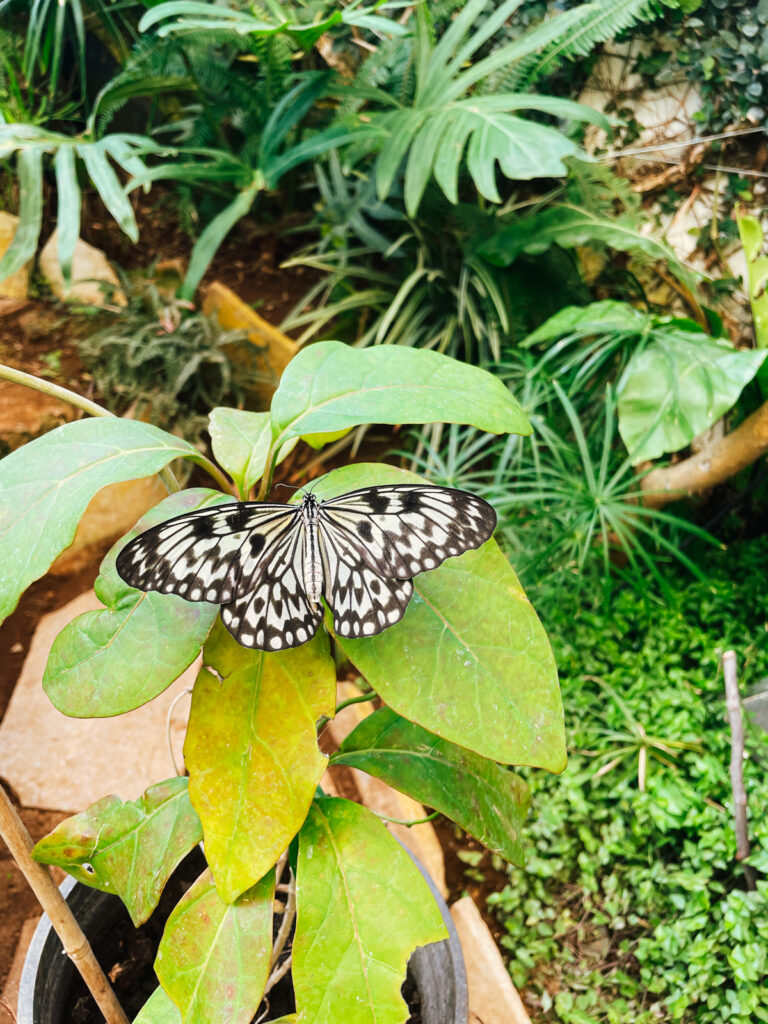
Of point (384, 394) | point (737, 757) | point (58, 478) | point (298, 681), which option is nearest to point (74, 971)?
point (298, 681)

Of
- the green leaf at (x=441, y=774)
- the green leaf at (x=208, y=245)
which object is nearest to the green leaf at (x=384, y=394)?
the green leaf at (x=441, y=774)

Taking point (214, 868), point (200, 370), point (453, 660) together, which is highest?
point (453, 660)

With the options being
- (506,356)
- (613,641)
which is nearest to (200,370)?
(506,356)

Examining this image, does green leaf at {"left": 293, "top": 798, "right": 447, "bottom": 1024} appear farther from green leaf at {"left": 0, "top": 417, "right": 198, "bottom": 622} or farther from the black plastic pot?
green leaf at {"left": 0, "top": 417, "right": 198, "bottom": 622}

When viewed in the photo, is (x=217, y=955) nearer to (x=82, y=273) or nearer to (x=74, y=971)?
(x=74, y=971)

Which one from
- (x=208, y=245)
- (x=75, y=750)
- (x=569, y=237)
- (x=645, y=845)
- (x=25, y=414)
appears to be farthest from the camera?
(x=25, y=414)

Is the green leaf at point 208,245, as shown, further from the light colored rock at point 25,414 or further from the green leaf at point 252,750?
the green leaf at point 252,750

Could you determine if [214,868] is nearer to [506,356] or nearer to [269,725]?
[269,725]
